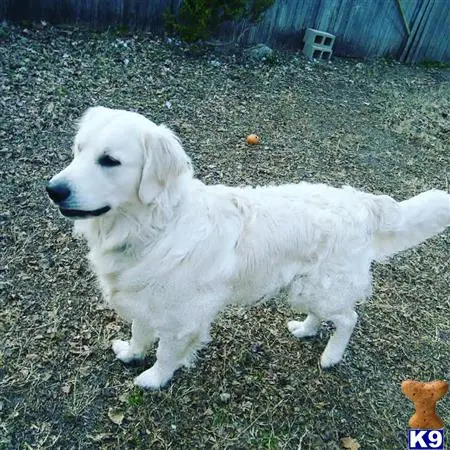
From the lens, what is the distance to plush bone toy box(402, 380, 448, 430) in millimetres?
2479

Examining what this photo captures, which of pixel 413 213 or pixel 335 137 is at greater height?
pixel 413 213

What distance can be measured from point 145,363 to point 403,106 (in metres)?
5.63

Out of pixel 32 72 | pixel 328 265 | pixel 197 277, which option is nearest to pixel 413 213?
pixel 328 265

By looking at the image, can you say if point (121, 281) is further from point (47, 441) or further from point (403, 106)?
point (403, 106)

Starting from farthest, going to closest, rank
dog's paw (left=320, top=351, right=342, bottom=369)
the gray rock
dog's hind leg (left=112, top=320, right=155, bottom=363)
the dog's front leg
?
the gray rock
dog's paw (left=320, top=351, right=342, bottom=369)
dog's hind leg (left=112, top=320, right=155, bottom=363)
the dog's front leg

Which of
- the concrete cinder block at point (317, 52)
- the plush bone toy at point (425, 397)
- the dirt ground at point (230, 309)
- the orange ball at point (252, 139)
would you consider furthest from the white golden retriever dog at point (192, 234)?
the concrete cinder block at point (317, 52)

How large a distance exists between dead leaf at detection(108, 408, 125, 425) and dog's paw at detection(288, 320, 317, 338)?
4.43 feet

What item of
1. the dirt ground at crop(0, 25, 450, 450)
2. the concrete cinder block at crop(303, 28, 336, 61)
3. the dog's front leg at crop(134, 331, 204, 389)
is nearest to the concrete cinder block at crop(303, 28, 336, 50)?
the concrete cinder block at crop(303, 28, 336, 61)

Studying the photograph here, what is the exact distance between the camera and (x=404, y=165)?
5.71 metres

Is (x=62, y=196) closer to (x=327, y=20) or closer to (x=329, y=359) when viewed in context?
(x=329, y=359)

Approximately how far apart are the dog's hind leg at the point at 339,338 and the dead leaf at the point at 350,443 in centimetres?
49

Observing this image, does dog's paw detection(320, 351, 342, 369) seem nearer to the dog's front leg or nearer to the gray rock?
the dog's front leg

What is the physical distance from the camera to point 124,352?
121 inches

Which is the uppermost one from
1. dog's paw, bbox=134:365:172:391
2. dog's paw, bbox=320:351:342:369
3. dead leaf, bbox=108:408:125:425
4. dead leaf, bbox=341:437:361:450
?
dog's paw, bbox=320:351:342:369
